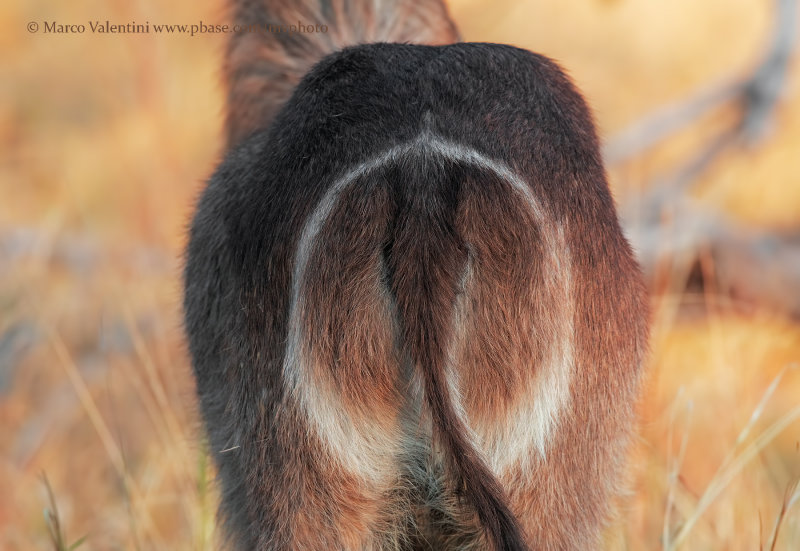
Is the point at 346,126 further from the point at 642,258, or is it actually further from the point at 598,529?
the point at 642,258

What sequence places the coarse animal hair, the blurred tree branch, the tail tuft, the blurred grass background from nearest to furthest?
the coarse animal hair, the tail tuft, the blurred grass background, the blurred tree branch

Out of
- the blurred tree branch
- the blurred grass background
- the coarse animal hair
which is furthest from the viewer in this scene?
the blurred tree branch

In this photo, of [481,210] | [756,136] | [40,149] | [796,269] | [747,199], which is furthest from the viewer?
[40,149]

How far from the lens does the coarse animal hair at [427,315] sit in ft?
6.16

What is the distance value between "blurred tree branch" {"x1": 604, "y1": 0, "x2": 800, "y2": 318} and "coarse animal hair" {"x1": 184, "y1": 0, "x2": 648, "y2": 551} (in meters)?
2.36

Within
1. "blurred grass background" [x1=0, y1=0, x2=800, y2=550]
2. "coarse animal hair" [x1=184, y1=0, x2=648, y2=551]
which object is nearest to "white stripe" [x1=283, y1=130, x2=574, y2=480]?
"coarse animal hair" [x1=184, y1=0, x2=648, y2=551]

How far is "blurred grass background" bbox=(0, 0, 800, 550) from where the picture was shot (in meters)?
3.73

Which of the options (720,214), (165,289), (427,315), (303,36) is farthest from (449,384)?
(165,289)

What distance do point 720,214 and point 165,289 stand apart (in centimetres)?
351

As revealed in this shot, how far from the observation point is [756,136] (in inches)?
215

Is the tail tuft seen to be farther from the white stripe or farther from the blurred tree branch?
the white stripe

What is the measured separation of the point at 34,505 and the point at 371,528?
3516 mm

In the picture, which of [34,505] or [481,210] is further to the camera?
[34,505]

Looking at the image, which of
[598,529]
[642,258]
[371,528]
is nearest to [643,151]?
[642,258]
